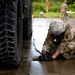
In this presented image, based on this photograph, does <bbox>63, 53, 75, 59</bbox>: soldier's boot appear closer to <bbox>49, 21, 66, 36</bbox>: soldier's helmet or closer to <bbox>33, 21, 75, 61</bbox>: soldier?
<bbox>33, 21, 75, 61</bbox>: soldier

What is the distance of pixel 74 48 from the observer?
7078mm

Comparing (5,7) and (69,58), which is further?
(69,58)

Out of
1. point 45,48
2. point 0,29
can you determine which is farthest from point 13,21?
point 45,48

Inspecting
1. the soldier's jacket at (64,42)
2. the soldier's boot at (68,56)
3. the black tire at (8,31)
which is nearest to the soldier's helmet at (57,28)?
the soldier's jacket at (64,42)

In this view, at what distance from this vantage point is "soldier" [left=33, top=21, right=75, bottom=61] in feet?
23.0

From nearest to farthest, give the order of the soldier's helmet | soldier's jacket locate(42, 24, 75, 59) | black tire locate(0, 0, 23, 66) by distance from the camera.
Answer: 1. black tire locate(0, 0, 23, 66)
2. the soldier's helmet
3. soldier's jacket locate(42, 24, 75, 59)

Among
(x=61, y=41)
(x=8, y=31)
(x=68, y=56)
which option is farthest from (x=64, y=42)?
(x=8, y=31)

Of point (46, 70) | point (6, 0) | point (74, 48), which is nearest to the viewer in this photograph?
point (6, 0)

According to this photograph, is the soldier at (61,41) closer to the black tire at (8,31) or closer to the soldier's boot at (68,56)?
the soldier's boot at (68,56)

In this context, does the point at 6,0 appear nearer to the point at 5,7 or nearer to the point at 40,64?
the point at 5,7

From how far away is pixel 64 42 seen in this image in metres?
7.11

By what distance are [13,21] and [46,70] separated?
95cm

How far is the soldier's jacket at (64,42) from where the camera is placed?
23.3 feet

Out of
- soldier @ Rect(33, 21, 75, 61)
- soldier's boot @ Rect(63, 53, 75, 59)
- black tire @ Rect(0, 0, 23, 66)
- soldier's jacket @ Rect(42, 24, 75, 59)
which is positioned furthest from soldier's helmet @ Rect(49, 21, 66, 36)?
black tire @ Rect(0, 0, 23, 66)
